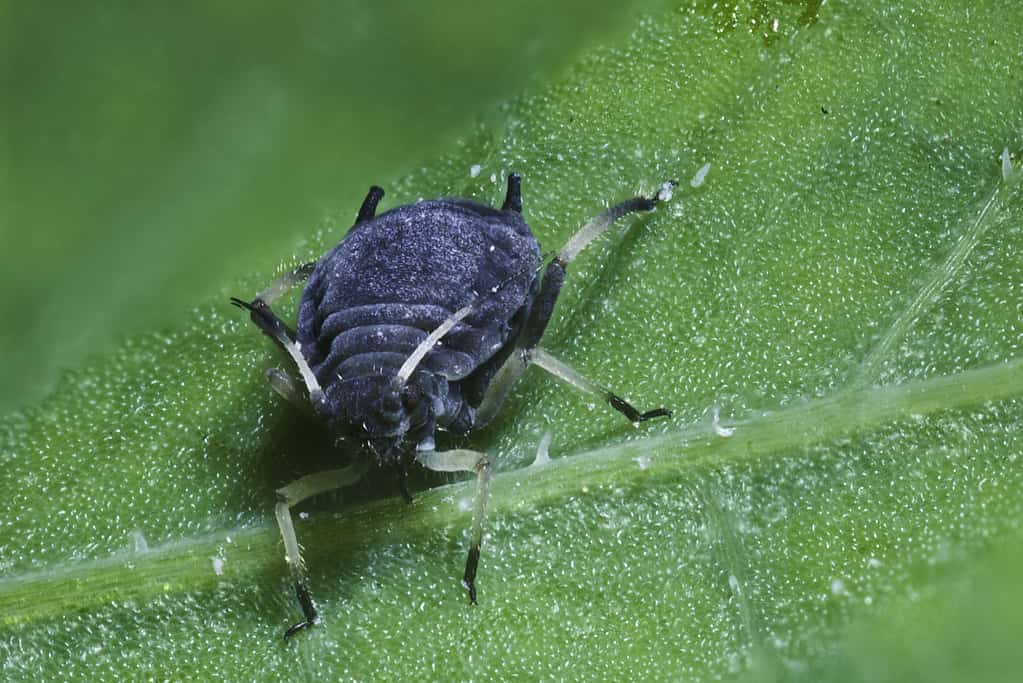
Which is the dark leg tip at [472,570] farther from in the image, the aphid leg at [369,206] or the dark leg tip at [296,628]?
the aphid leg at [369,206]

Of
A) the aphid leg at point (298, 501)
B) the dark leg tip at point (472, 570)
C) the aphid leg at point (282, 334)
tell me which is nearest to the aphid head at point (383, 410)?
the aphid leg at point (282, 334)

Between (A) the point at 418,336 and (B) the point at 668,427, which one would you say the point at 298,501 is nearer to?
(A) the point at 418,336

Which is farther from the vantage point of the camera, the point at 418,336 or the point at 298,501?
the point at 298,501

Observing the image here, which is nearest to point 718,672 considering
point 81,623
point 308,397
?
point 308,397

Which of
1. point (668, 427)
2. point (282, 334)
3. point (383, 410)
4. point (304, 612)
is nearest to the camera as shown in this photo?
point (383, 410)

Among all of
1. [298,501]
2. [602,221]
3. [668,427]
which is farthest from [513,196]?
[298,501]

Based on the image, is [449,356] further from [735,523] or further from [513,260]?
[735,523]

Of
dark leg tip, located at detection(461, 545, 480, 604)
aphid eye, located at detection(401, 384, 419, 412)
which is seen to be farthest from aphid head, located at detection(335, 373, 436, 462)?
dark leg tip, located at detection(461, 545, 480, 604)
